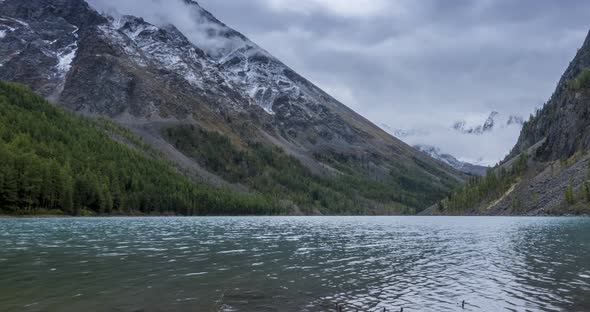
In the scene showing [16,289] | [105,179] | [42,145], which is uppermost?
[42,145]

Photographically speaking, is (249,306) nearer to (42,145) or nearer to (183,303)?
(183,303)

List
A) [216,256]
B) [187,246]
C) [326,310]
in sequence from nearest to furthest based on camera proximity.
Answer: [326,310] → [216,256] → [187,246]

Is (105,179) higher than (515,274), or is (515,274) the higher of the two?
(105,179)

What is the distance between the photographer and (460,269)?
41.8m

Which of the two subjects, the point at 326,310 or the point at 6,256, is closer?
the point at 326,310

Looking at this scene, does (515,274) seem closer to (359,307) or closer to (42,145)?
(359,307)

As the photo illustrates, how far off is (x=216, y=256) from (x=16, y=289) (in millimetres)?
22126

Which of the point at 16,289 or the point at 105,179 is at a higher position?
the point at 105,179

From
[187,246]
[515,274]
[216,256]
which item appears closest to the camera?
[515,274]

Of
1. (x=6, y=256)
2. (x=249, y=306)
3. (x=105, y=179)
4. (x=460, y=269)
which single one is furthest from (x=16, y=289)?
(x=105, y=179)

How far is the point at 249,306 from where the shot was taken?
2644cm

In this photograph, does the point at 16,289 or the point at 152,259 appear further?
the point at 152,259

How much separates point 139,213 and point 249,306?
181511 millimetres

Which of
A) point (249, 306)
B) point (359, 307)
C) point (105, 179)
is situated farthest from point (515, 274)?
point (105, 179)
